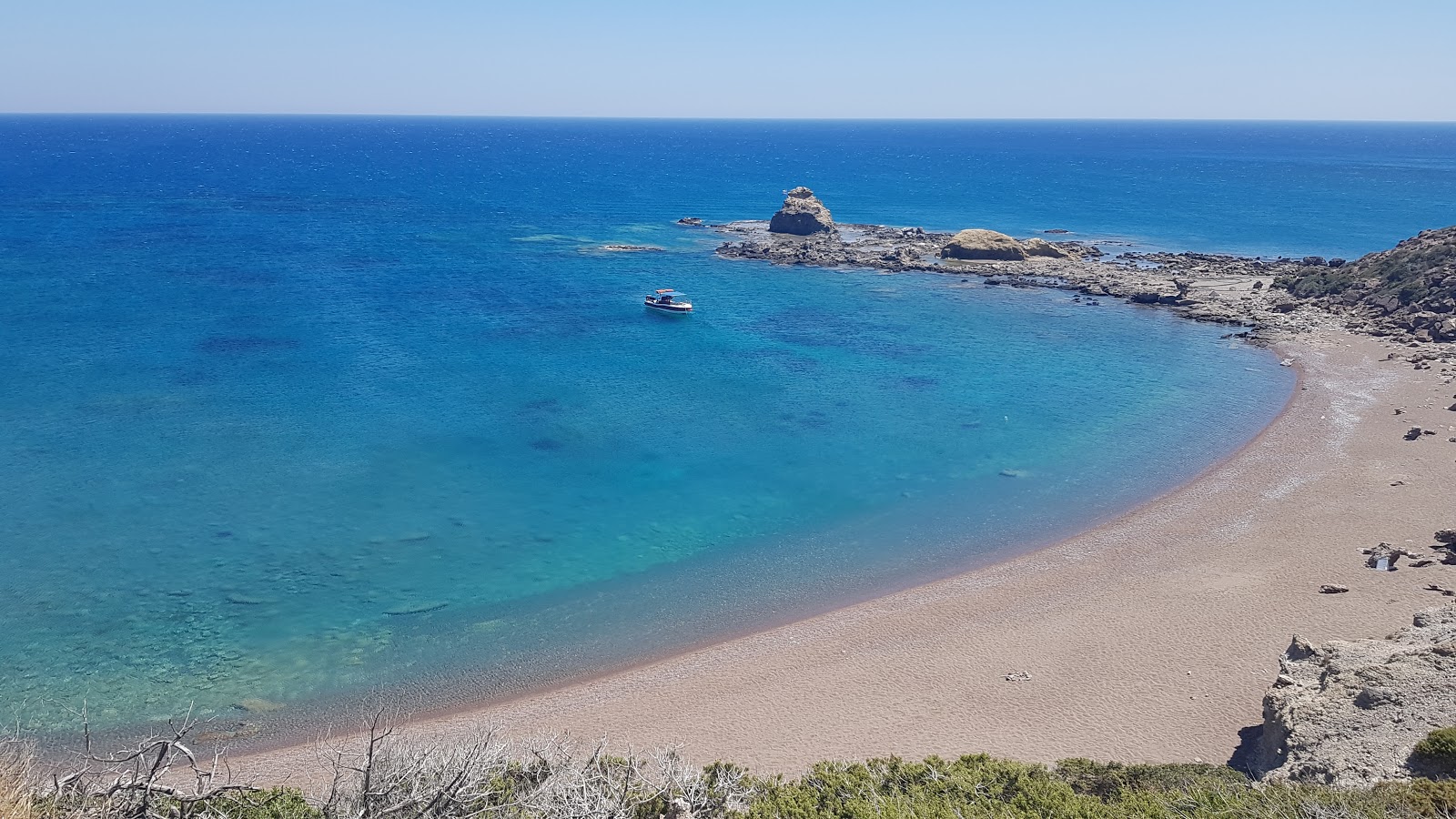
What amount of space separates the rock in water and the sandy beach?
51.3 metres

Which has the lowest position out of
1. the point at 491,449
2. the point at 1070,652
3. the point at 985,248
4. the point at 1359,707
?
the point at 1070,652

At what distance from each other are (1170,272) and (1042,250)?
11923 mm

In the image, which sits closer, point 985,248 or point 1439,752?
point 1439,752

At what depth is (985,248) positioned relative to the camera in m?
86.1

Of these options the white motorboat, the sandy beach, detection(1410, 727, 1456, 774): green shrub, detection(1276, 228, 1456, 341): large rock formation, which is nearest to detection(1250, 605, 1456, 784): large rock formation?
detection(1410, 727, 1456, 774): green shrub

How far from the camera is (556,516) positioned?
1364 inches

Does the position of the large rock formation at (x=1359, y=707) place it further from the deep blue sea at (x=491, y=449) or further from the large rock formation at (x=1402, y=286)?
the large rock formation at (x=1402, y=286)

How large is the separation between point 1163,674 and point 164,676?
88.0 feet

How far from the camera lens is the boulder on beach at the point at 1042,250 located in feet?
287

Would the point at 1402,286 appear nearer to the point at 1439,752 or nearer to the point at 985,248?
the point at 985,248

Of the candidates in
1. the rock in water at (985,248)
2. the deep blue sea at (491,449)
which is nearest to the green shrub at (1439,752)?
the deep blue sea at (491,449)

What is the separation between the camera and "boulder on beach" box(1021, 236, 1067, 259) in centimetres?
8744

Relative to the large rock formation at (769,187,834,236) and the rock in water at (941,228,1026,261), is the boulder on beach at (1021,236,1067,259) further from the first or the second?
the large rock formation at (769,187,834,236)

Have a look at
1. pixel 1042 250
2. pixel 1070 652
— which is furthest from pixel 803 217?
pixel 1070 652
